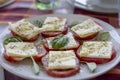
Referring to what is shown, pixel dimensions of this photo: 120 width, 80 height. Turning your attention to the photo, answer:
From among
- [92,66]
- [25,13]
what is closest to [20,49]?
[92,66]

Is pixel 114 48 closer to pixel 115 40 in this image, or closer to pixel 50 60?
pixel 115 40

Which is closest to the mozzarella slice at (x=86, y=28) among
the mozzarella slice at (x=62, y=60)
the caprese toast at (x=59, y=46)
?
the caprese toast at (x=59, y=46)

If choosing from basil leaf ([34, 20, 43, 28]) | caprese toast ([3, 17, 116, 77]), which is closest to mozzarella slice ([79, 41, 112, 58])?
caprese toast ([3, 17, 116, 77])

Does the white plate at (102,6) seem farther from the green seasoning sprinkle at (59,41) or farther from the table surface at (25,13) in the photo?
the green seasoning sprinkle at (59,41)

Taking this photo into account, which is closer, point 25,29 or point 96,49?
point 96,49

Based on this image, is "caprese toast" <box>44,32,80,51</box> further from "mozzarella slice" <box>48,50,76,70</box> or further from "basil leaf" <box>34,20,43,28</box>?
"basil leaf" <box>34,20,43,28</box>

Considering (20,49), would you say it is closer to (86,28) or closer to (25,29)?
(25,29)
